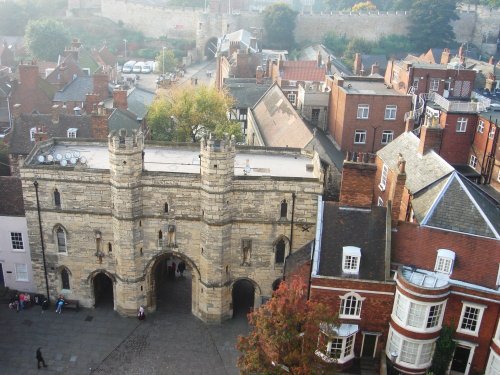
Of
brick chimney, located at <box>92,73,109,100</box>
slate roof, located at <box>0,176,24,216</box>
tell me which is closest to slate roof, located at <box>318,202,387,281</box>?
slate roof, located at <box>0,176,24,216</box>

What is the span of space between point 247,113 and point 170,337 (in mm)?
35123

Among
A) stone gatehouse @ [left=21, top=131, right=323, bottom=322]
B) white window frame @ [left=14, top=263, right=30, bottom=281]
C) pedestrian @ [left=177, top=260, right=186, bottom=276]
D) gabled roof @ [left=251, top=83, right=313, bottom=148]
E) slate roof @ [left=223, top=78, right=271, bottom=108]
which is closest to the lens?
stone gatehouse @ [left=21, top=131, right=323, bottom=322]

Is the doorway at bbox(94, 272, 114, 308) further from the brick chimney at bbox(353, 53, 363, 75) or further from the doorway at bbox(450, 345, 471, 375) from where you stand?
the brick chimney at bbox(353, 53, 363, 75)

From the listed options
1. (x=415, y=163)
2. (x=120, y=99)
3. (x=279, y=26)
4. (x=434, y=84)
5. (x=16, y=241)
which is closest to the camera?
(x=415, y=163)

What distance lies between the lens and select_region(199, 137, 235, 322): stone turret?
3228 cm

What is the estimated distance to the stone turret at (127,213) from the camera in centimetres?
→ 3259

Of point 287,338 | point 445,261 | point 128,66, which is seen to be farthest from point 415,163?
point 128,66

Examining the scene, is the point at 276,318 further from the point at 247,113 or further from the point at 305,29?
the point at 305,29

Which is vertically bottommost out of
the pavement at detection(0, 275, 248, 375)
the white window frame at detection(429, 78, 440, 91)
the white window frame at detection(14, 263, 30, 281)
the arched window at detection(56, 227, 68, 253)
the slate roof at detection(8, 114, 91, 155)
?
the pavement at detection(0, 275, 248, 375)

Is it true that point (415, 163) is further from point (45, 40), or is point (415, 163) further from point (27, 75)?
point (45, 40)

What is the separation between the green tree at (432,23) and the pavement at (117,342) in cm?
9479

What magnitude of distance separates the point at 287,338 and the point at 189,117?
31760 millimetres

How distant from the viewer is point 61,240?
36250 mm

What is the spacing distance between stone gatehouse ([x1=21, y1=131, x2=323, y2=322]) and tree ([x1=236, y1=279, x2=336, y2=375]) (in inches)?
407
